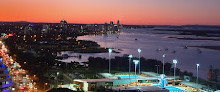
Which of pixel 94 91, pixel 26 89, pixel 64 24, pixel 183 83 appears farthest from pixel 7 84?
pixel 64 24

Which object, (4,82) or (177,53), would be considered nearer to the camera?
(4,82)

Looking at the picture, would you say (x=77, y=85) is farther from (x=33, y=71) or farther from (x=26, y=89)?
(x=33, y=71)

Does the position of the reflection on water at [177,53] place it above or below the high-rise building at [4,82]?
below

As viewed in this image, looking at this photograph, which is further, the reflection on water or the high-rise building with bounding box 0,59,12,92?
the reflection on water

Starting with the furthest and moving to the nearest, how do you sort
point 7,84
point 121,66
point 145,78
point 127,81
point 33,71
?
1. point 121,66
2. point 33,71
3. point 145,78
4. point 127,81
5. point 7,84

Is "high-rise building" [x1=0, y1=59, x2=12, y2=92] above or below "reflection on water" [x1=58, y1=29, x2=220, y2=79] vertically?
above

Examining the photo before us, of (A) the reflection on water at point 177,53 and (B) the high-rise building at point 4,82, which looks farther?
(A) the reflection on water at point 177,53

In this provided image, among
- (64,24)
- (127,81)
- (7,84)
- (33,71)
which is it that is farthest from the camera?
(64,24)

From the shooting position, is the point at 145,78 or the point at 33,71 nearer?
the point at 145,78

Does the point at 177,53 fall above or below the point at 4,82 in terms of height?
below

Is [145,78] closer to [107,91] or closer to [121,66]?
[107,91]
